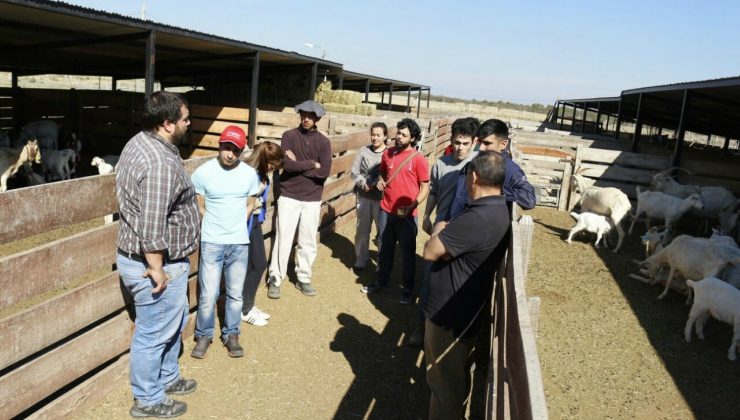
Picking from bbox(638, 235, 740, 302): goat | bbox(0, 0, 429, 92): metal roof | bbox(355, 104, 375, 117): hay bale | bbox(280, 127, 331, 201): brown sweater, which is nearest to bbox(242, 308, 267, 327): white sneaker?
bbox(280, 127, 331, 201): brown sweater

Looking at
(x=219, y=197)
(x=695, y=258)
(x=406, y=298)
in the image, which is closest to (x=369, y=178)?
(x=406, y=298)

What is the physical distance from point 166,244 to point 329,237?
5371 mm

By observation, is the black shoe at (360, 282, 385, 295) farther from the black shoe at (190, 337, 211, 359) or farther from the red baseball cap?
the red baseball cap

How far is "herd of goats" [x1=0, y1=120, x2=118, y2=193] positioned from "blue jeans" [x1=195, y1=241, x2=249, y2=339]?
19.0ft

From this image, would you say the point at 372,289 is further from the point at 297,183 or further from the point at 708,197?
the point at 708,197

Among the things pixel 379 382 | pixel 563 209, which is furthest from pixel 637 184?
pixel 379 382

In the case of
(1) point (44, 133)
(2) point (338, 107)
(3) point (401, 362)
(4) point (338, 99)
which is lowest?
(3) point (401, 362)

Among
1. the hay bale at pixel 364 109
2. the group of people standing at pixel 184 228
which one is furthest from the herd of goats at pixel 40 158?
the hay bale at pixel 364 109

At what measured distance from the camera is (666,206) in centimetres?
992

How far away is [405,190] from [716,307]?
340 centimetres

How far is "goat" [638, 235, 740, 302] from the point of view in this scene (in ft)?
21.0

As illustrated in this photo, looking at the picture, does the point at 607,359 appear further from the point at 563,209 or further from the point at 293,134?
the point at 563,209

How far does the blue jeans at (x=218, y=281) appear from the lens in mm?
4304

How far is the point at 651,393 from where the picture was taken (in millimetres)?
4766
